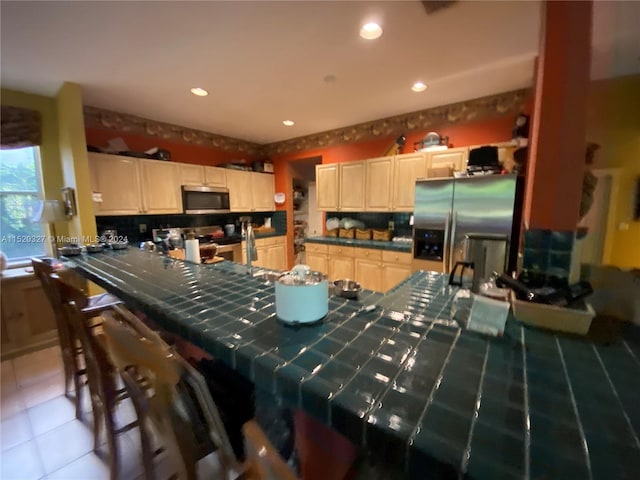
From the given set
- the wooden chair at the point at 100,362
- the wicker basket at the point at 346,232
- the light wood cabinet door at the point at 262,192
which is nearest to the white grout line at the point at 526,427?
the wooden chair at the point at 100,362

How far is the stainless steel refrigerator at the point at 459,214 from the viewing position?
8.38 ft

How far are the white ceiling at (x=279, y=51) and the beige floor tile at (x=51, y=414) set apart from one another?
8.62 feet

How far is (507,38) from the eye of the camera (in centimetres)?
192

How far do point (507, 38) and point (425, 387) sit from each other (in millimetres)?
2471

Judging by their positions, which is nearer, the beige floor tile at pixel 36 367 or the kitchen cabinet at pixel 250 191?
the beige floor tile at pixel 36 367

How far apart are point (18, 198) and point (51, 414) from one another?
2.33 m

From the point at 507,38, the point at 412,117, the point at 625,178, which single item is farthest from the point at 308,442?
the point at 412,117

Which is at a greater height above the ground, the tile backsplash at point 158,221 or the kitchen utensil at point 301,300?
the tile backsplash at point 158,221

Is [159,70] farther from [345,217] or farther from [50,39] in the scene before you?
[345,217]

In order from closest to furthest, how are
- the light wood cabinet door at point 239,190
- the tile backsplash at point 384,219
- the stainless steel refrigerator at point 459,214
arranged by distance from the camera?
1. the stainless steel refrigerator at point 459,214
2. the tile backsplash at point 384,219
3. the light wood cabinet door at point 239,190

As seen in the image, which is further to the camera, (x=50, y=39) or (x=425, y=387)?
(x=50, y=39)

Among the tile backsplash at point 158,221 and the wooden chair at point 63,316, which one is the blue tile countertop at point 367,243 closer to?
the tile backsplash at point 158,221

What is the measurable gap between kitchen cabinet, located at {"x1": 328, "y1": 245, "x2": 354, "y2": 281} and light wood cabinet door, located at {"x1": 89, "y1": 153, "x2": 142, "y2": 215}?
2680mm

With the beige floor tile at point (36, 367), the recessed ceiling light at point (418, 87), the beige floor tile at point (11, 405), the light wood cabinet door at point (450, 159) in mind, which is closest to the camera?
the beige floor tile at point (11, 405)
